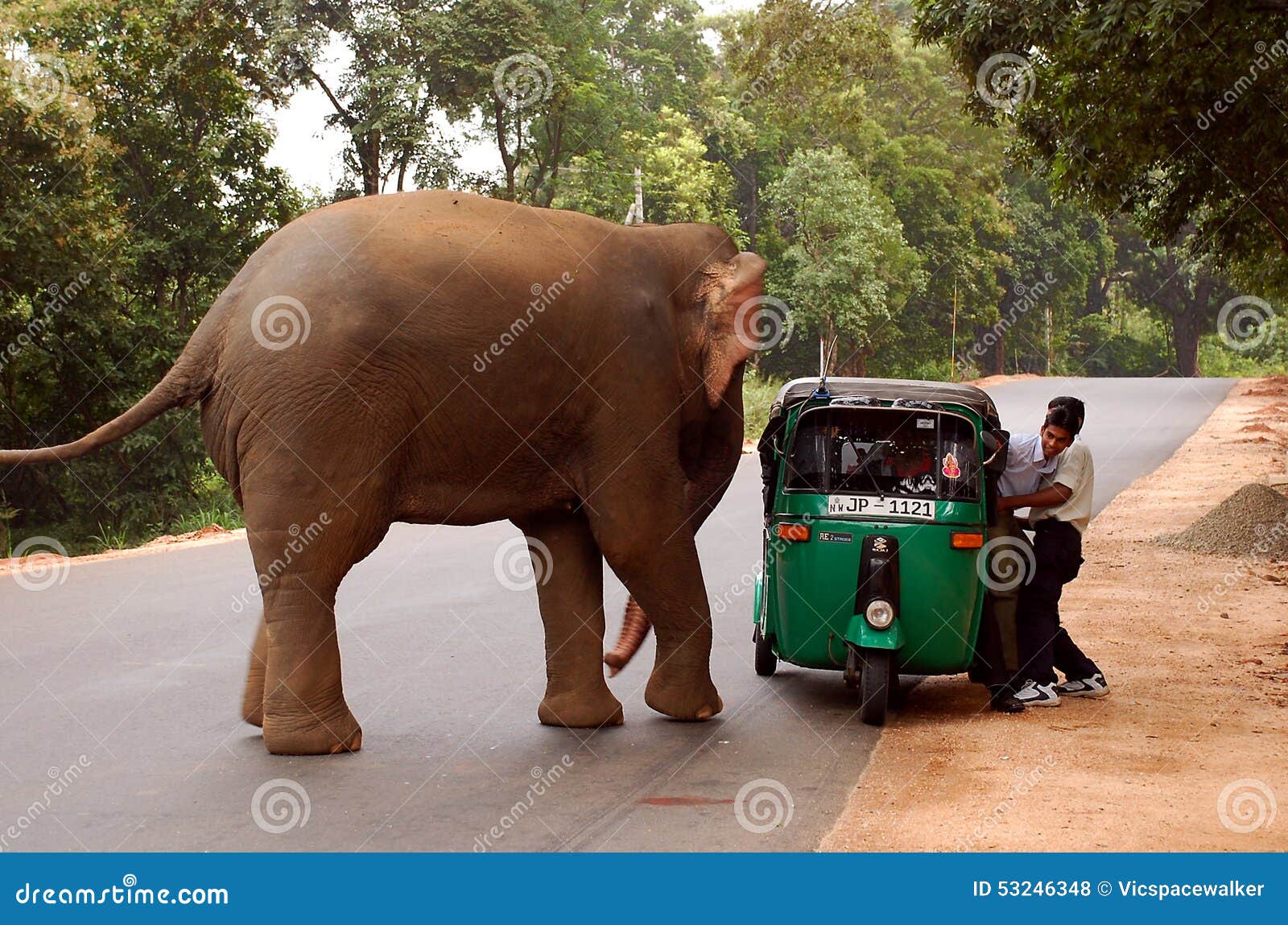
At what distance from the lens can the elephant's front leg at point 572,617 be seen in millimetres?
6984

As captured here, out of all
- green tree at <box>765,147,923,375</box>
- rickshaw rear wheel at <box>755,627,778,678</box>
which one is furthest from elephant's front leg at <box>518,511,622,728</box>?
green tree at <box>765,147,923,375</box>

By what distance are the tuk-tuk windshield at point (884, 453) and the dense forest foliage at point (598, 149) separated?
2861mm

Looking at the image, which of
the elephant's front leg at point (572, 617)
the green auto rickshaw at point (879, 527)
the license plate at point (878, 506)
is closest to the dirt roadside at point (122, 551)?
the elephant's front leg at point (572, 617)

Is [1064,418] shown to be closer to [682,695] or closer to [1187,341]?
[682,695]

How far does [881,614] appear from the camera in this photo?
6879 mm

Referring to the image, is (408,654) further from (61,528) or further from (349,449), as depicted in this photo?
(61,528)

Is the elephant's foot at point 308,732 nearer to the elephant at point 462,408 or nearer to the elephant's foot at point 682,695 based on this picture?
the elephant at point 462,408

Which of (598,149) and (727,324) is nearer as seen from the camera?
(727,324)

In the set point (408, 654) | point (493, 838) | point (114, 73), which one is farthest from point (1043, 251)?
point (493, 838)

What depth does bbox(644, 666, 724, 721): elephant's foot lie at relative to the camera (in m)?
7.08

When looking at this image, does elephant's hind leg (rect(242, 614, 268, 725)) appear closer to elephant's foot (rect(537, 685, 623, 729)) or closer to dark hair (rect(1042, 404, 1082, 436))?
elephant's foot (rect(537, 685, 623, 729))

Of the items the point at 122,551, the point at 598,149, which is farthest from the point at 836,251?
the point at 122,551

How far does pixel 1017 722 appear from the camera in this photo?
23.5 ft

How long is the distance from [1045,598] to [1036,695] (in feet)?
1.67
